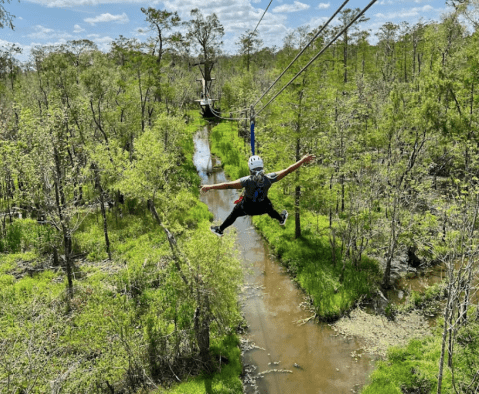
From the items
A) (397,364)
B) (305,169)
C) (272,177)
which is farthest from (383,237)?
(272,177)

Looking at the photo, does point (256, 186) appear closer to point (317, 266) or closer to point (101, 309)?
point (101, 309)

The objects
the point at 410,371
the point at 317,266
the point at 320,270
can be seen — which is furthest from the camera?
the point at 317,266

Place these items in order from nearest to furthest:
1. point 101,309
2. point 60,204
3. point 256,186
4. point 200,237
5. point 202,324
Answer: point 256,186 < point 101,309 < point 202,324 < point 200,237 < point 60,204

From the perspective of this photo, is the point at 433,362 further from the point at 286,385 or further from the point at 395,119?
the point at 395,119

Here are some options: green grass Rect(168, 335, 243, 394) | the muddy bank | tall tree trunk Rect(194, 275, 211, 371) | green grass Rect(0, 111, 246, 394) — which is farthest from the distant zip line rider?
the muddy bank

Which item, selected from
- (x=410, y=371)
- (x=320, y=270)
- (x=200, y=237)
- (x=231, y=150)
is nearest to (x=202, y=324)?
(x=200, y=237)

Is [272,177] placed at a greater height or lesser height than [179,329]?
greater

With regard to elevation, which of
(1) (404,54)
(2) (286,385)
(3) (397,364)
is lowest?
(2) (286,385)
